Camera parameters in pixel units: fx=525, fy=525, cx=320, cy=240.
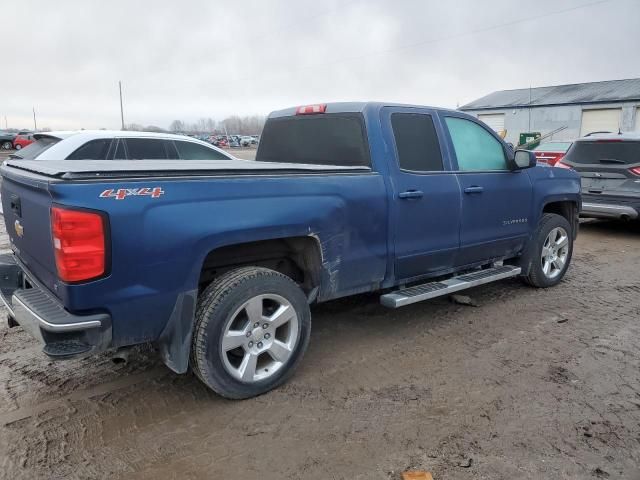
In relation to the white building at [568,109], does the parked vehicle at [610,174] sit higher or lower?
lower

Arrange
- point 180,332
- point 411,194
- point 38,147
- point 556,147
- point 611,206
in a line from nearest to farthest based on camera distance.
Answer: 1. point 180,332
2. point 411,194
3. point 38,147
4. point 611,206
5. point 556,147

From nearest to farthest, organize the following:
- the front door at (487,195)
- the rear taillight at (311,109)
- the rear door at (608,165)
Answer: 1. the rear taillight at (311,109)
2. the front door at (487,195)
3. the rear door at (608,165)

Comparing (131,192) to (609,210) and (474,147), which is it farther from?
(609,210)

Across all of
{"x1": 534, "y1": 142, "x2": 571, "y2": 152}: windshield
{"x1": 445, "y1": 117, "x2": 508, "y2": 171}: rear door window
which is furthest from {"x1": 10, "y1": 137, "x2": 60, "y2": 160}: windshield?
{"x1": 534, "y1": 142, "x2": 571, "y2": 152}: windshield

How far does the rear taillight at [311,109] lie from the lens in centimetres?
463

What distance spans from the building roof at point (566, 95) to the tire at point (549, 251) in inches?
1205

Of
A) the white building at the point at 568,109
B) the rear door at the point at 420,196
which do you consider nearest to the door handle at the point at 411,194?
the rear door at the point at 420,196

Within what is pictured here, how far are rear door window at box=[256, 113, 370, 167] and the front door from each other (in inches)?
40.4

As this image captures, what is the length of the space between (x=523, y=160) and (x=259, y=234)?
318cm

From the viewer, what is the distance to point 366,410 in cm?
331

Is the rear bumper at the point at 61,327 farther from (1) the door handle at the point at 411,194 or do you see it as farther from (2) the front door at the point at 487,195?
(2) the front door at the point at 487,195

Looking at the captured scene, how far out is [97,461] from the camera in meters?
2.79

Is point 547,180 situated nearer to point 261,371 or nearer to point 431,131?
point 431,131

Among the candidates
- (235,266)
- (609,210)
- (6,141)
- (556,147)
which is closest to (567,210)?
(609,210)
